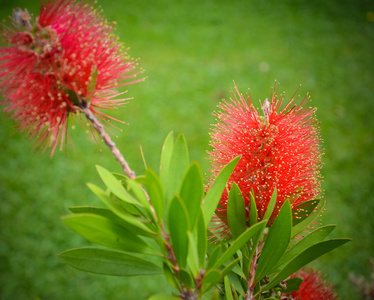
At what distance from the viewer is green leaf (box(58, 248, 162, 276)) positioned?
0.55m

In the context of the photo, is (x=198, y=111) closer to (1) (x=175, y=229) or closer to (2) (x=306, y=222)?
(2) (x=306, y=222)

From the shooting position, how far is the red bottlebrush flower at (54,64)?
680 millimetres

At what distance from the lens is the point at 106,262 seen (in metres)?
0.56

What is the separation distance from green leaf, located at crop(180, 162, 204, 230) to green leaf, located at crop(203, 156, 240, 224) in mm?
68

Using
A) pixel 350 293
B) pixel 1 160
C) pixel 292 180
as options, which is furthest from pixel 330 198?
pixel 1 160

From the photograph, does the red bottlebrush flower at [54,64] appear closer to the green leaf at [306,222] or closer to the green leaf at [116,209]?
the green leaf at [116,209]

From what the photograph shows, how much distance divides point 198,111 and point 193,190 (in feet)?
12.0

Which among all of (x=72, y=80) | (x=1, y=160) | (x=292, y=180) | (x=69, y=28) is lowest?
(x=1, y=160)

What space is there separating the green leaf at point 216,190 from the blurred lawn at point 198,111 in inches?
95.8

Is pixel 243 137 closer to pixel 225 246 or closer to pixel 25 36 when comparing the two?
pixel 225 246

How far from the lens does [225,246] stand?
2.30 feet

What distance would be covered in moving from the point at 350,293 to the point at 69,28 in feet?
9.27

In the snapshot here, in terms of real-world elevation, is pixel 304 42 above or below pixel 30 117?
above

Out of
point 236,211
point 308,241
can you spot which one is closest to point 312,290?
point 308,241
